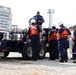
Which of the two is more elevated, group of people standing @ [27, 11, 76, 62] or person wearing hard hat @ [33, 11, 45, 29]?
person wearing hard hat @ [33, 11, 45, 29]

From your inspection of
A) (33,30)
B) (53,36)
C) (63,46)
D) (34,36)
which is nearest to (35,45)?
(34,36)

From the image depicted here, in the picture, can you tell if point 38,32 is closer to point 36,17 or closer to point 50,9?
point 36,17

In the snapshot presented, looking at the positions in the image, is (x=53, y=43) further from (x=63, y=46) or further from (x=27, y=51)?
(x=27, y=51)

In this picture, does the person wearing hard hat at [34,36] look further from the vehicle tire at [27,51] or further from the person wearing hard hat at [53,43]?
the person wearing hard hat at [53,43]

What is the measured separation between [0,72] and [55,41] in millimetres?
5891

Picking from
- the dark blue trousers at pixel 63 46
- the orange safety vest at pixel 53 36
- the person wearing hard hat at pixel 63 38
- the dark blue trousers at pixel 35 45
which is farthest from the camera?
the orange safety vest at pixel 53 36

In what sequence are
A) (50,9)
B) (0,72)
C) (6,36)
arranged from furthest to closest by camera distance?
(50,9)
(6,36)
(0,72)

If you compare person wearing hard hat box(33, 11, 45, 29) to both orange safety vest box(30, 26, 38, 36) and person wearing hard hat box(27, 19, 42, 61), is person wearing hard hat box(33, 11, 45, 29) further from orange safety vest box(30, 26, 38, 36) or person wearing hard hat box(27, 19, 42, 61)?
orange safety vest box(30, 26, 38, 36)

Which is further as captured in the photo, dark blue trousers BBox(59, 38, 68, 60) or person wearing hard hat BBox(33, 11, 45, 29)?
person wearing hard hat BBox(33, 11, 45, 29)

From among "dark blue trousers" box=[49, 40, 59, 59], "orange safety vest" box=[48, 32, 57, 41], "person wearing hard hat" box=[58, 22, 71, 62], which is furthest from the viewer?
"dark blue trousers" box=[49, 40, 59, 59]

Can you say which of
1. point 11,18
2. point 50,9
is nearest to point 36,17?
point 11,18

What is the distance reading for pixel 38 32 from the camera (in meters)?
15.3

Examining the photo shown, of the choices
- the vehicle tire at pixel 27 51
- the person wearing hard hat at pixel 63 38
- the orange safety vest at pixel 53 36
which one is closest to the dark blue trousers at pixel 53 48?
the orange safety vest at pixel 53 36

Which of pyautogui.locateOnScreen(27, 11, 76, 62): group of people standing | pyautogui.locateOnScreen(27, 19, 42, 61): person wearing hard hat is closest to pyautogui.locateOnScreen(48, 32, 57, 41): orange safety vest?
pyautogui.locateOnScreen(27, 11, 76, 62): group of people standing
